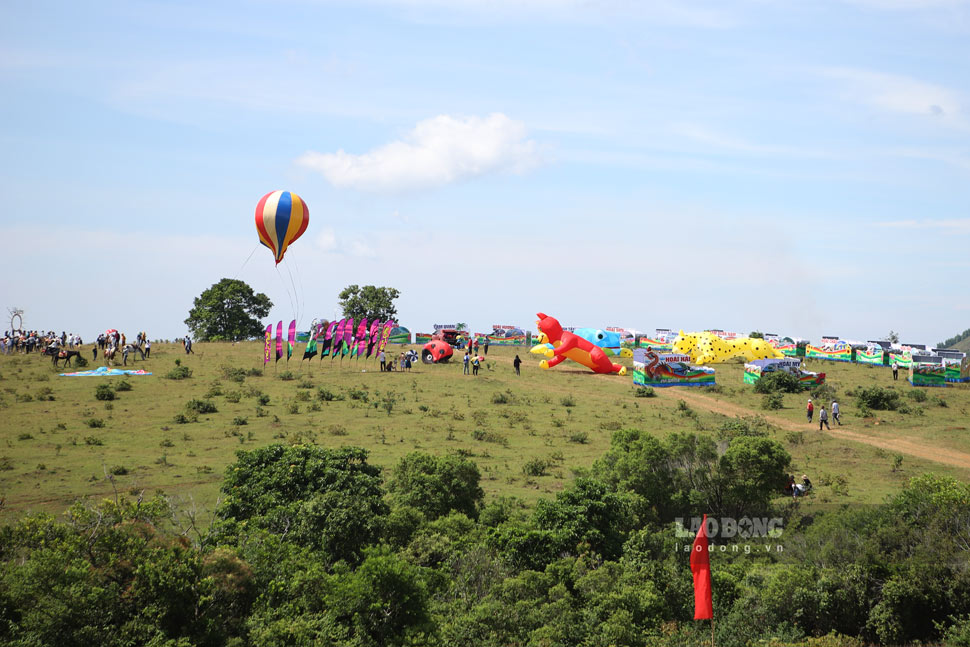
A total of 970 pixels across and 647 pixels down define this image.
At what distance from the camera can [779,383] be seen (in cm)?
4738

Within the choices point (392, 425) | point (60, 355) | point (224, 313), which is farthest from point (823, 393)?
point (224, 313)

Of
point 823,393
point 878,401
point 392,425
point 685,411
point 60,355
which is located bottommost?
point 392,425

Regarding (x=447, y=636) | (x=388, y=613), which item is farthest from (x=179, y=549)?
(x=447, y=636)

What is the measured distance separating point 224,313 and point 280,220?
44.8 meters

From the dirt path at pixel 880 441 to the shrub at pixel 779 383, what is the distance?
13.6 feet

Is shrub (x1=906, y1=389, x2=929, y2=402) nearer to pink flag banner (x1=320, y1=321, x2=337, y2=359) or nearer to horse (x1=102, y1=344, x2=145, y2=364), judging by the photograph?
pink flag banner (x1=320, y1=321, x2=337, y2=359)

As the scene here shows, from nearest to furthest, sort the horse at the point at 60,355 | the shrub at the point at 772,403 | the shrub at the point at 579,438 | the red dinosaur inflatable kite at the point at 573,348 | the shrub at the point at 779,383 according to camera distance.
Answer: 1. the shrub at the point at 579,438
2. the shrub at the point at 772,403
3. the horse at the point at 60,355
4. the shrub at the point at 779,383
5. the red dinosaur inflatable kite at the point at 573,348

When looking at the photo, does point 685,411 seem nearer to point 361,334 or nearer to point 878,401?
point 878,401

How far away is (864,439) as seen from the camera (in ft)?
113

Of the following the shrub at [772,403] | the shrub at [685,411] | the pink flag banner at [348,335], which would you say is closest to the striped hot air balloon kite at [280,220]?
the pink flag banner at [348,335]

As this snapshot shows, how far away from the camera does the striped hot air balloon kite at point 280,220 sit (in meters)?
39.8

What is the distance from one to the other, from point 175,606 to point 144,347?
43.0 meters

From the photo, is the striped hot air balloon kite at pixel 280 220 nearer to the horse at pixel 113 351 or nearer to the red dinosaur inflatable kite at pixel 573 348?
the horse at pixel 113 351

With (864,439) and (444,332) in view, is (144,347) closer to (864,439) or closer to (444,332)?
(444,332)
